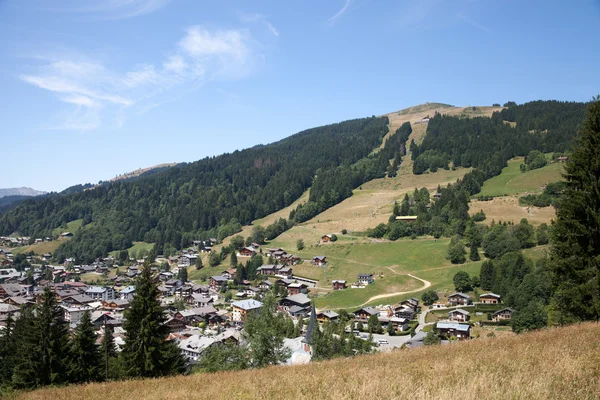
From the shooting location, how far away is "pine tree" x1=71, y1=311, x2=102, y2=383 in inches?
1245

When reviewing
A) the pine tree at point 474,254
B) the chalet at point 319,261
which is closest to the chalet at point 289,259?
the chalet at point 319,261

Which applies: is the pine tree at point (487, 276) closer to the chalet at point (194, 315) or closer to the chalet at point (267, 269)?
the chalet at point (267, 269)

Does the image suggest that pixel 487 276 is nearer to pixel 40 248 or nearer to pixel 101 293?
pixel 101 293

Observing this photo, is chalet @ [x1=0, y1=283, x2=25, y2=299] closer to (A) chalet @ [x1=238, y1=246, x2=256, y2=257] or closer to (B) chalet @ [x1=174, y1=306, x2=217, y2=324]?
(B) chalet @ [x1=174, y1=306, x2=217, y2=324]

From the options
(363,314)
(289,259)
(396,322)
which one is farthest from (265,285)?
(396,322)

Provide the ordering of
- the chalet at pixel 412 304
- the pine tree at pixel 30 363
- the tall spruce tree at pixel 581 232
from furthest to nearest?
1. the chalet at pixel 412 304
2. the pine tree at pixel 30 363
3. the tall spruce tree at pixel 581 232

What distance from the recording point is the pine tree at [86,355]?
1245 inches

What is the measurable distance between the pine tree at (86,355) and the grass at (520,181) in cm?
11027

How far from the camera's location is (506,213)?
321ft

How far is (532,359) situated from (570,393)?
7.54 ft

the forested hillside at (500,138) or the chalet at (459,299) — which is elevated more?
the forested hillside at (500,138)

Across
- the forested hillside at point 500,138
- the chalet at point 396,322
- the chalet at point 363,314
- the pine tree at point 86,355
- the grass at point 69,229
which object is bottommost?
the chalet at point 396,322

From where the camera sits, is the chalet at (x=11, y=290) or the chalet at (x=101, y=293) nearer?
the chalet at (x=101, y=293)

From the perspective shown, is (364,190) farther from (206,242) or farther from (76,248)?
(76,248)
